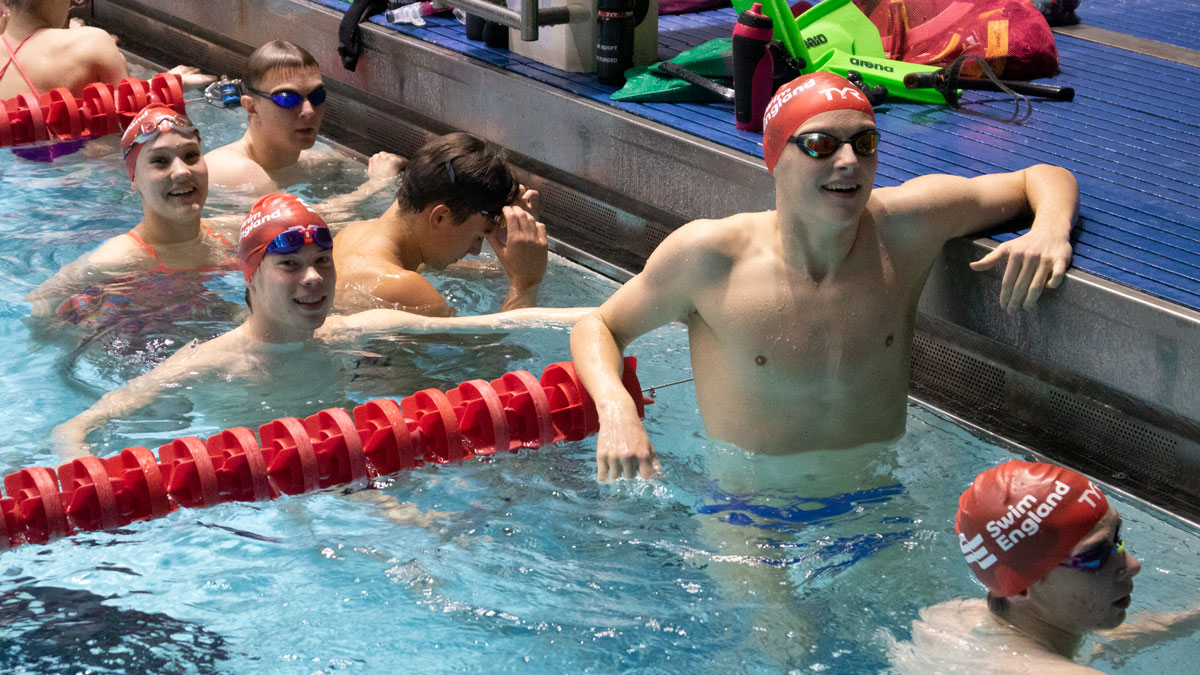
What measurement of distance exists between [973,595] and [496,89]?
152 inches

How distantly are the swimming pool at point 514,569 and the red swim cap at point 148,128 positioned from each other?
116 centimetres

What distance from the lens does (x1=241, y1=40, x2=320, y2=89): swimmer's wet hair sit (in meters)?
5.64

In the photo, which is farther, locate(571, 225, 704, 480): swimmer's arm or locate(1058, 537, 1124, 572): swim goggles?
locate(571, 225, 704, 480): swimmer's arm

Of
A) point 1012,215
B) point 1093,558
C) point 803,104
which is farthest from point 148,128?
point 1093,558

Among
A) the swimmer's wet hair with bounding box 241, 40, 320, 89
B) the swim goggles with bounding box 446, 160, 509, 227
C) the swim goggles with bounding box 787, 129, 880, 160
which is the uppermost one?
the swim goggles with bounding box 787, 129, 880, 160

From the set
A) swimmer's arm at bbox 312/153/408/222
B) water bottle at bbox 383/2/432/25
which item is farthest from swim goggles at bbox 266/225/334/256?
water bottle at bbox 383/2/432/25

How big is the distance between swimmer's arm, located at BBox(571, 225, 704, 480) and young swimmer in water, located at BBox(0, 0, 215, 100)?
14.9 feet

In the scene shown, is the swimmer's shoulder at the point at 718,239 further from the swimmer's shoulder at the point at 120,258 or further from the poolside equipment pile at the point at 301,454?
the swimmer's shoulder at the point at 120,258

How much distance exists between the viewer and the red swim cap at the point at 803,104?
10.2 feet

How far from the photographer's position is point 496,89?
20.4 feet

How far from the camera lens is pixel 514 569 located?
3.48m

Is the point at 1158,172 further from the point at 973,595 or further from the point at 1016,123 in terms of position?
the point at 973,595

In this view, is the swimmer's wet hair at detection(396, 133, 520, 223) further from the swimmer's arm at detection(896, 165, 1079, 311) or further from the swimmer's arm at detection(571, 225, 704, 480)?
the swimmer's arm at detection(896, 165, 1079, 311)

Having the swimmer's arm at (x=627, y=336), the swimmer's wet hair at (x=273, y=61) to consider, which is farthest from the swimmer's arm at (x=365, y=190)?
the swimmer's arm at (x=627, y=336)
